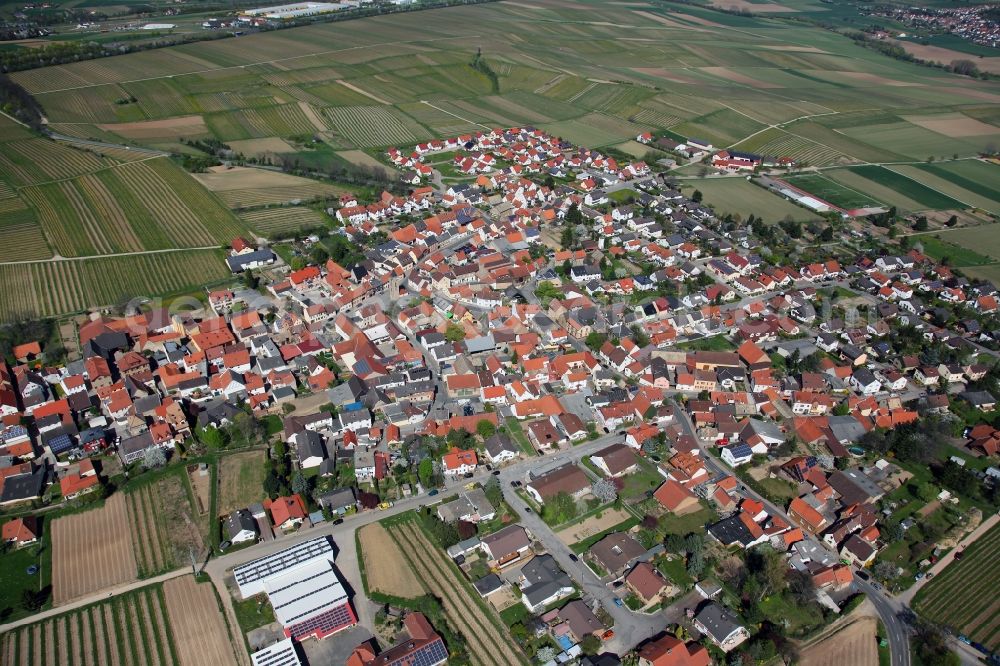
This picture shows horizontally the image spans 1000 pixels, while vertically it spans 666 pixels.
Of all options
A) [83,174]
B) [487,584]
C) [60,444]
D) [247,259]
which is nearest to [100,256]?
[247,259]

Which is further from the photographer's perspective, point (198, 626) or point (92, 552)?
point (92, 552)

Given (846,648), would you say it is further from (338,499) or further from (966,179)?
(966,179)


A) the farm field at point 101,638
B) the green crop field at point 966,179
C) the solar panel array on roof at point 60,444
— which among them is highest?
the green crop field at point 966,179

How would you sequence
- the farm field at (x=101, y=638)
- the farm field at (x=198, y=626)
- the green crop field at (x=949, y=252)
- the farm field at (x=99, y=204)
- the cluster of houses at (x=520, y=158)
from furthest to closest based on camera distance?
the cluster of houses at (x=520, y=158) < the green crop field at (x=949, y=252) < the farm field at (x=99, y=204) < the farm field at (x=198, y=626) < the farm field at (x=101, y=638)

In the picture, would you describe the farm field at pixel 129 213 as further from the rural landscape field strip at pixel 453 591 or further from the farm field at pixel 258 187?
the rural landscape field strip at pixel 453 591

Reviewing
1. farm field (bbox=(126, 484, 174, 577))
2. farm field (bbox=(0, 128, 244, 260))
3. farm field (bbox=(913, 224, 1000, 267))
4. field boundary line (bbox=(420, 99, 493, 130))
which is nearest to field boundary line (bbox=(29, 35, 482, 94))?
farm field (bbox=(0, 128, 244, 260))

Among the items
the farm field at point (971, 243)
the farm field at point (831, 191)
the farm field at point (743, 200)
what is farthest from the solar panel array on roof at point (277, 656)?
the farm field at point (831, 191)

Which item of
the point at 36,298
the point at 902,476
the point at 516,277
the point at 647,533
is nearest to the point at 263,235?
the point at 36,298
